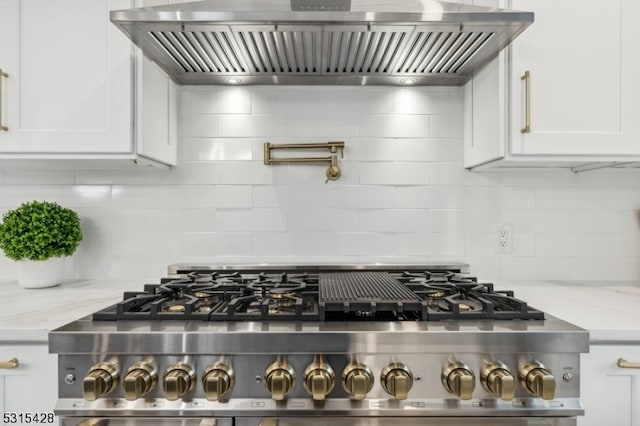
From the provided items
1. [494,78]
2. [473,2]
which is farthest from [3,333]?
[473,2]

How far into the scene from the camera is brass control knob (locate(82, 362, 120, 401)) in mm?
817

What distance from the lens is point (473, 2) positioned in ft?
4.75

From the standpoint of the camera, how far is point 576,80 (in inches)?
52.3

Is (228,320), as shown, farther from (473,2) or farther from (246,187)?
(473,2)

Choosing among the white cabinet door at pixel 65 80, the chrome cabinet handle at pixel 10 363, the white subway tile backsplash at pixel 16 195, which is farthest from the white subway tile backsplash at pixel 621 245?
the white subway tile backsplash at pixel 16 195

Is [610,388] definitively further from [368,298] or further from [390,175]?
[390,175]

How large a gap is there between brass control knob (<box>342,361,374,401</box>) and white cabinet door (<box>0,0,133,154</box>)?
40.1 inches

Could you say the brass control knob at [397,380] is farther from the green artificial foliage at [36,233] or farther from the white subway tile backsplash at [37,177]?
the white subway tile backsplash at [37,177]

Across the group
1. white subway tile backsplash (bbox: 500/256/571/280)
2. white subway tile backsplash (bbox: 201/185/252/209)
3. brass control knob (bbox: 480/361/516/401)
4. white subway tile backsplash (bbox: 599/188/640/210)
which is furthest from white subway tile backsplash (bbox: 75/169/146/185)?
white subway tile backsplash (bbox: 599/188/640/210)

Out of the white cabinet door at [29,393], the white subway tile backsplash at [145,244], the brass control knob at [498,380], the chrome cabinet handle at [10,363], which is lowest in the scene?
the white cabinet door at [29,393]

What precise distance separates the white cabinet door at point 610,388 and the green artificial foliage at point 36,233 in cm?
168

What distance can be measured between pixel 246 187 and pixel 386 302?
37.1 inches

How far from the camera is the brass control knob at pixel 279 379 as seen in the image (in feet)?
2.69

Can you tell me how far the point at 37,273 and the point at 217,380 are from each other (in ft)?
3.39
